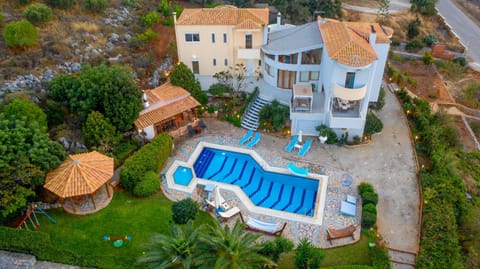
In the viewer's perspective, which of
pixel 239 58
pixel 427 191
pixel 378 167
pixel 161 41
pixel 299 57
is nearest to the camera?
pixel 427 191

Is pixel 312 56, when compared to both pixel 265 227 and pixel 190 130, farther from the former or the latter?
pixel 265 227

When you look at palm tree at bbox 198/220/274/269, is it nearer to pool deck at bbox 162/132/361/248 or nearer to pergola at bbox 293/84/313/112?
pool deck at bbox 162/132/361/248

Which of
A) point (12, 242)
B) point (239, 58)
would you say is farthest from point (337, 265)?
point (239, 58)

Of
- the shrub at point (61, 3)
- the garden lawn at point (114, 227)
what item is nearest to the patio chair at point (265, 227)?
the garden lawn at point (114, 227)

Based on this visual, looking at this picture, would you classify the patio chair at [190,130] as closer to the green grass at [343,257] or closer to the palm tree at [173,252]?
the green grass at [343,257]

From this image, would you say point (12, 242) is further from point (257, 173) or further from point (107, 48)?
point (107, 48)

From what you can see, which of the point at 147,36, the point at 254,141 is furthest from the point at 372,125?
the point at 147,36

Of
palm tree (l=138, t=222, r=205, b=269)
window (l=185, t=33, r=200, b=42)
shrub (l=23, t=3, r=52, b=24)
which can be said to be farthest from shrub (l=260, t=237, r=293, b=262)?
shrub (l=23, t=3, r=52, b=24)
